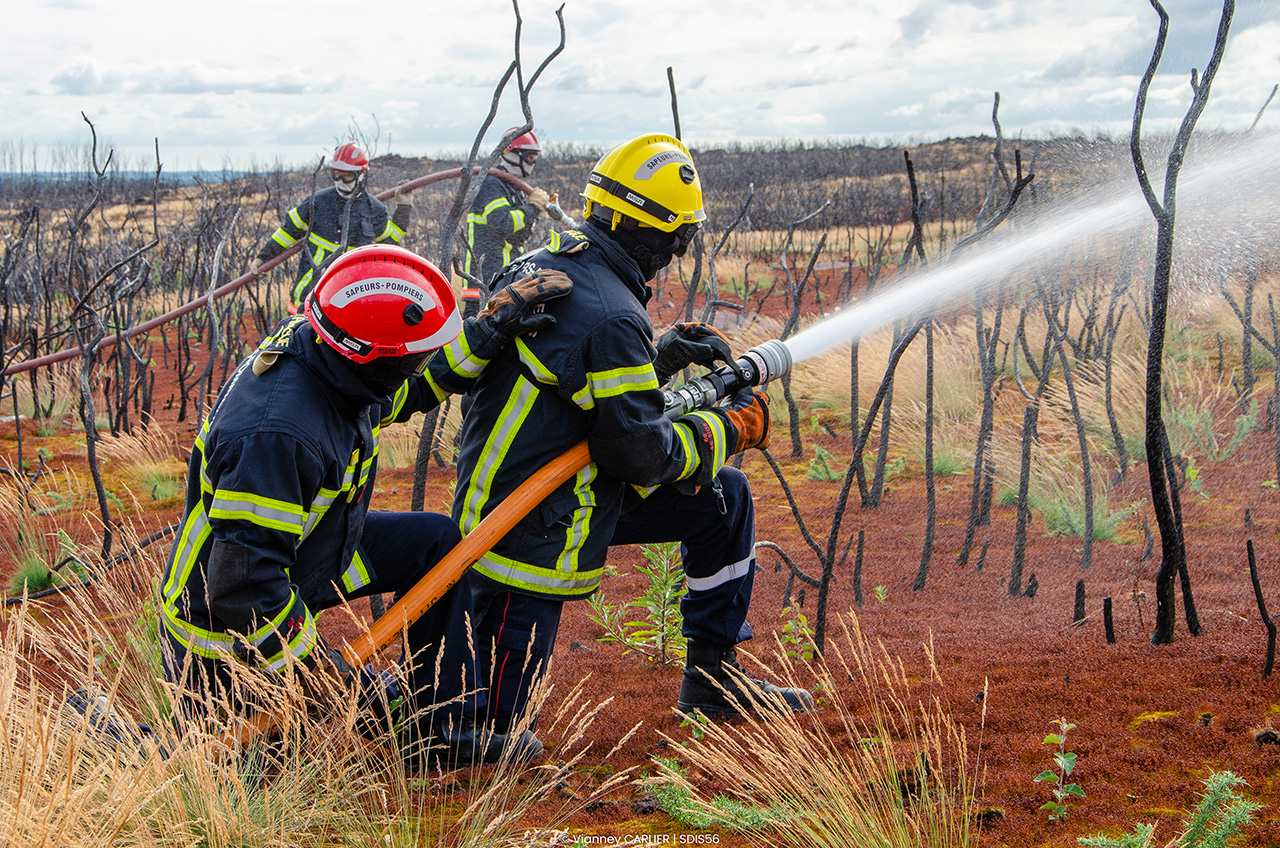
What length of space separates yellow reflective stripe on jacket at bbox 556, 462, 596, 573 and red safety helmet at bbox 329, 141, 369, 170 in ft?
19.0

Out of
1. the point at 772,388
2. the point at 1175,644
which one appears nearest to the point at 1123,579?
the point at 1175,644

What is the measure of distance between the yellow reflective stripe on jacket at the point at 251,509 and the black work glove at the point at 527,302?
87 centimetres

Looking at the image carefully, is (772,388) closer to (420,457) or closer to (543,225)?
(420,457)

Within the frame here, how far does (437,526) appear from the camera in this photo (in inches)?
125

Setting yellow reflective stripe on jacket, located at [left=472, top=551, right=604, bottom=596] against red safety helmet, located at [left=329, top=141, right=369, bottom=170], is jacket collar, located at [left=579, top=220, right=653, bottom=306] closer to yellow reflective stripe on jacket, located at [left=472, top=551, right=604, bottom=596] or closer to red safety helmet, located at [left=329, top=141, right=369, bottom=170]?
yellow reflective stripe on jacket, located at [left=472, top=551, right=604, bottom=596]

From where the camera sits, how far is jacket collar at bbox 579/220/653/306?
3037mm

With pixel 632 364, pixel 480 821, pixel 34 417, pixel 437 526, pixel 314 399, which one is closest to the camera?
pixel 480 821

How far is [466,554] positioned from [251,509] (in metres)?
0.71

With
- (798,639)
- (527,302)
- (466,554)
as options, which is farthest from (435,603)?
(798,639)

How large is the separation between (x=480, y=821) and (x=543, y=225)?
18503mm

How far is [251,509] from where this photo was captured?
2.29m

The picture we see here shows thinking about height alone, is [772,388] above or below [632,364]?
below

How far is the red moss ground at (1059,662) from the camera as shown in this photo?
96.7 inches

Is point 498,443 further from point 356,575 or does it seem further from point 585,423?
point 356,575
